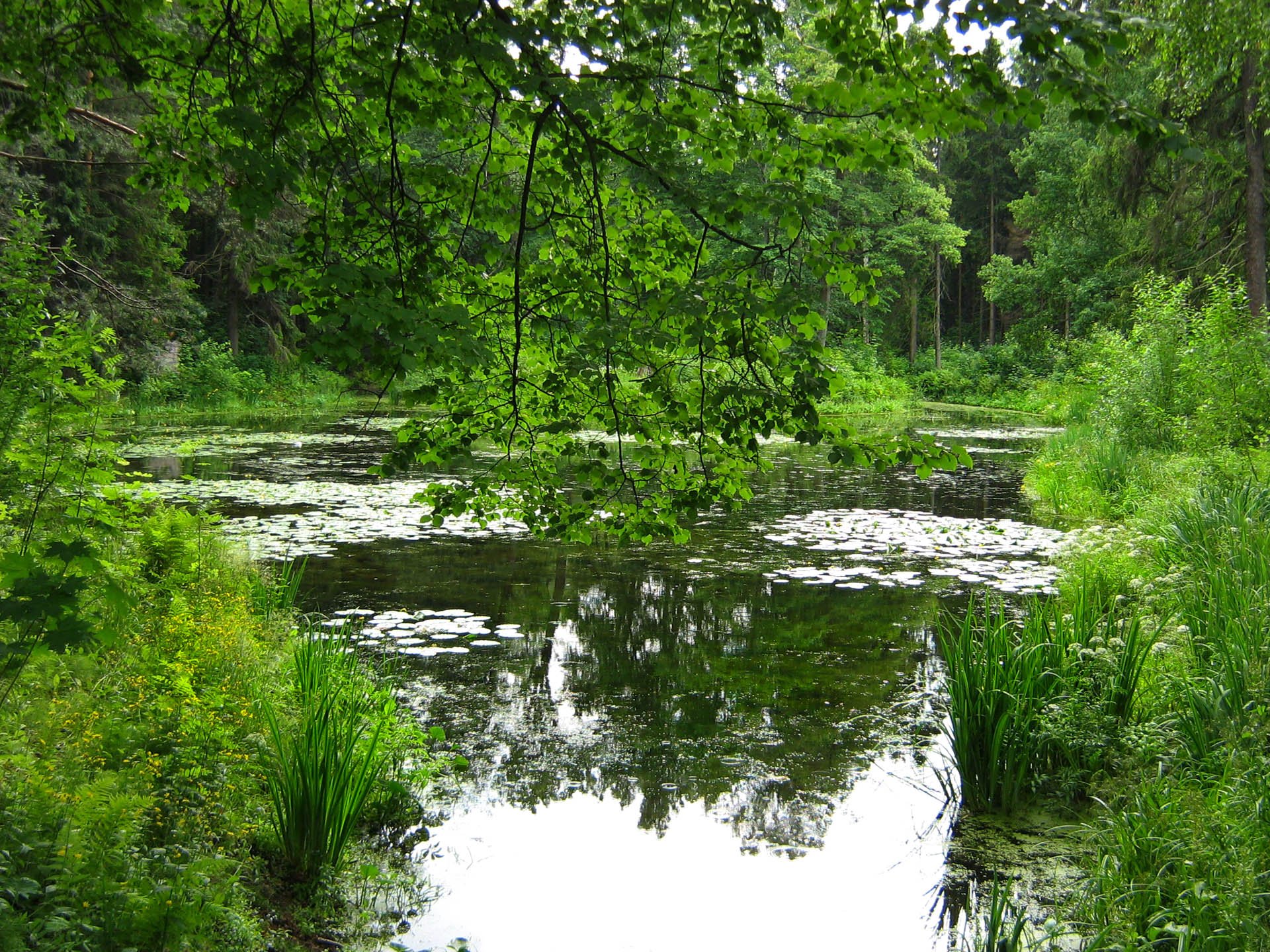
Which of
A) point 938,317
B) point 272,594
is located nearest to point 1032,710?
point 272,594

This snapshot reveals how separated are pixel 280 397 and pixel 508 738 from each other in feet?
91.1

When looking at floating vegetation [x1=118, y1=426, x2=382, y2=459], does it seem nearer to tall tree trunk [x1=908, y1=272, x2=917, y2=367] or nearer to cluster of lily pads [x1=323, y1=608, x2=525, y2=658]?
cluster of lily pads [x1=323, y1=608, x2=525, y2=658]

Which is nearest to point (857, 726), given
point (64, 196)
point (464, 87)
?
point (464, 87)

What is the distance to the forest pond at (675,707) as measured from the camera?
404 centimetres

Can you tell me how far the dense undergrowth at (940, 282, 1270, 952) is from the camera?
329 cm

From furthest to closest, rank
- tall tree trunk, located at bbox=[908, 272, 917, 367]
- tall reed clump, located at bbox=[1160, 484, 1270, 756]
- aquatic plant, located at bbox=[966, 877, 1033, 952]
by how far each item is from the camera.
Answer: tall tree trunk, located at bbox=[908, 272, 917, 367] < tall reed clump, located at bbox=[1160, 484, 1270, 756] < aquatic plant, located at bbox=[966, 877, 1033, 952]

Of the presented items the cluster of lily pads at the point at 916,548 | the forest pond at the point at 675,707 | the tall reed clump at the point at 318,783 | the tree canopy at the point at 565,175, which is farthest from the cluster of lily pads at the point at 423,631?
the cluster of lily pads at the point at 916,548

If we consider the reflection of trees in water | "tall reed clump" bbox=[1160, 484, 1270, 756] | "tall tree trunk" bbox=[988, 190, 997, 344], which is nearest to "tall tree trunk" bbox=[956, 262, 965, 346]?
"tall tree trunk" bbox=[988, 190, 997, 344]

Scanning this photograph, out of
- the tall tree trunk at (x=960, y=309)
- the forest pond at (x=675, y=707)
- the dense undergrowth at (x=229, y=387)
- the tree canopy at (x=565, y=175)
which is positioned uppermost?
the tall tree trunk at (x=960, y=309)

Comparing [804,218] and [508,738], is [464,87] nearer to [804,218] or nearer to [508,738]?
[804,218]

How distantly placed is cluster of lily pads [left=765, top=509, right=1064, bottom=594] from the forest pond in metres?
0.05

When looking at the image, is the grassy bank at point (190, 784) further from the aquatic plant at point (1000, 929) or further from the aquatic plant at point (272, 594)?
the aquatic plant at point (1000, 929)

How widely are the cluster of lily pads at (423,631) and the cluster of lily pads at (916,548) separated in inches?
124

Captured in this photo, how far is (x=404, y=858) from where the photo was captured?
4277 mm
